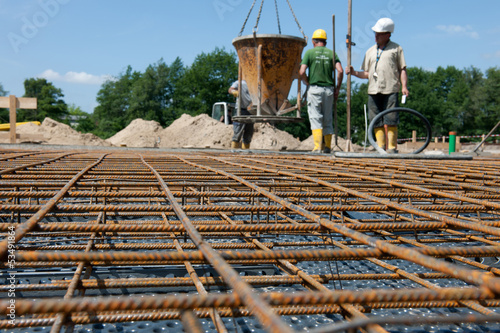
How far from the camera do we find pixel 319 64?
7855mm

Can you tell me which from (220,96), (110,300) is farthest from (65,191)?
(220,96)

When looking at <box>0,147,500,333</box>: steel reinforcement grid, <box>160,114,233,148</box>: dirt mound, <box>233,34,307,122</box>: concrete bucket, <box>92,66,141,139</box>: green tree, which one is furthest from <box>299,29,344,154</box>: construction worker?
<box>92,66,141,139</box>: green tree

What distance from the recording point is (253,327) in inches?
67.7

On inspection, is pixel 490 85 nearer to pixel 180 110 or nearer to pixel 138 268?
pixel 180 110

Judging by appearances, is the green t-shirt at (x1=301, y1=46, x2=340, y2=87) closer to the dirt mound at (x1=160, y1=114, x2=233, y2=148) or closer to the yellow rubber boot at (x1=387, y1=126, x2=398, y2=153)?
the yellow rubber boot at (x1=387, y1=126, x2=398, y2=153)

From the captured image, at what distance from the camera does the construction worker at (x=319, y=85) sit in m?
7.87

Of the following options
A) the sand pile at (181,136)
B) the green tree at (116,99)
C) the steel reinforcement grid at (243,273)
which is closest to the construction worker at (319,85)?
the steel reinforcement grid at (243,273)

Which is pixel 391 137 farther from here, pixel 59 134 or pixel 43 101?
pixel 43 101

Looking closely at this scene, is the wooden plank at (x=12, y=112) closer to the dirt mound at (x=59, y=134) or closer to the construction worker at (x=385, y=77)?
the construction worker at (x=385, y=77)

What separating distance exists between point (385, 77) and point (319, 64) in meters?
1.42

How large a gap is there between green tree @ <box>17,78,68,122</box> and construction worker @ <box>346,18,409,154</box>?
5798 cm

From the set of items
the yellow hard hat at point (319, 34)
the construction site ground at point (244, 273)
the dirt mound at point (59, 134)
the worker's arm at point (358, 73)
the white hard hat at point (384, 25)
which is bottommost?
the construction site ground at point (244, 273)

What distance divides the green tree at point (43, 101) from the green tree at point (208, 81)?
16.4 metres

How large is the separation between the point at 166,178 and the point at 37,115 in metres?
61.8
